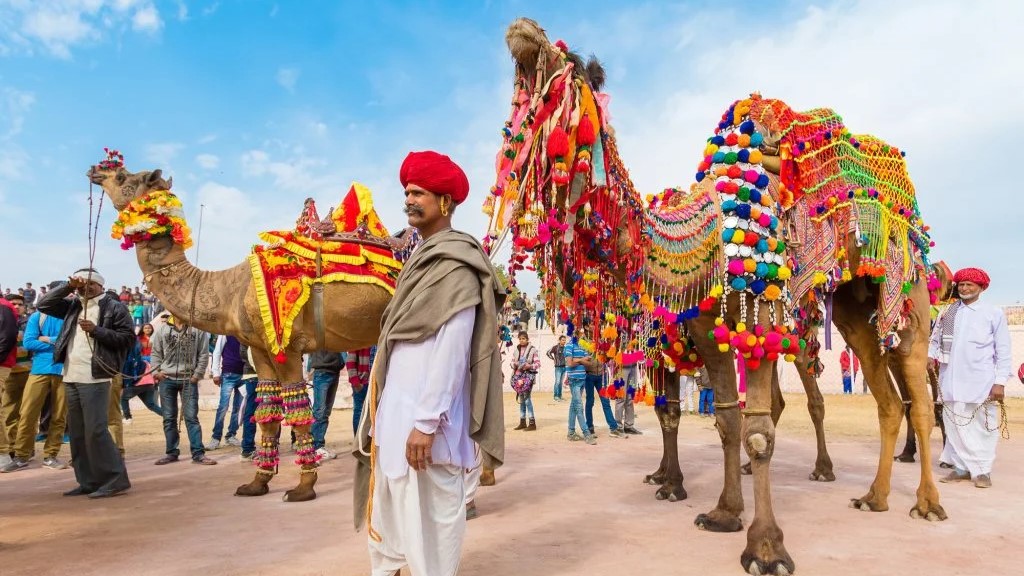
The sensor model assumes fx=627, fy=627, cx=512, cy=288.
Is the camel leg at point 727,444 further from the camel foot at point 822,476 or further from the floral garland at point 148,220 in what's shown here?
the floral garland at point 148,220

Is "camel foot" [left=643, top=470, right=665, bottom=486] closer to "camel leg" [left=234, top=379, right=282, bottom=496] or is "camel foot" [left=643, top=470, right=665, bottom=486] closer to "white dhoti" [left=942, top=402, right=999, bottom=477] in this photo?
"white dhoti" [left=942, top=402, right=999, bottom=477]

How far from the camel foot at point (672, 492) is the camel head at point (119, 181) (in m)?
5.42

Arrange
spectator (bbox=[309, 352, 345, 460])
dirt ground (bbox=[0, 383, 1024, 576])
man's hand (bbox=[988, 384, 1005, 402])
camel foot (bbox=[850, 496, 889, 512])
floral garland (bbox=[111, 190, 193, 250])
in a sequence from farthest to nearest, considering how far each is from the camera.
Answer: spectator (bbox=[309, 352, 345, 460]) → man's hand (bbox=[988, 384, 1005, 402]) → floral garland (bbox=[111, 190, 193, 250]) → camel foot (bbox=[850, 496, 889, 512]) → dirt ground (bbox=[0, 383, 1024, 576])

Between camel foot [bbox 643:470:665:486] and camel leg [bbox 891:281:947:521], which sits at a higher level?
camel leg [bbox 891:281:947:521]

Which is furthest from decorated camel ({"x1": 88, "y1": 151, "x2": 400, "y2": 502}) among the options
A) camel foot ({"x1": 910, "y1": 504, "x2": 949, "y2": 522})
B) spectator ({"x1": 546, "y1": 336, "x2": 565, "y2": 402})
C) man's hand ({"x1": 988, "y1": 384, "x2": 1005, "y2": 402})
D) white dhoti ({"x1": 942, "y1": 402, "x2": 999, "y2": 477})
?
spectator ({"x1": 546, "y1": 336, "x2": 565, "y2": 402})

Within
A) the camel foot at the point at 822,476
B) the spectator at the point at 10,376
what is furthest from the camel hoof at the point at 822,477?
the spectator at the point at 10,376

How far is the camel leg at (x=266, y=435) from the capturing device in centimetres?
583

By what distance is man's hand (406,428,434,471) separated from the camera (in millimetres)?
2533

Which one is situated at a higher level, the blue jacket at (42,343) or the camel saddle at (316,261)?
the camel saddle at (316,261)

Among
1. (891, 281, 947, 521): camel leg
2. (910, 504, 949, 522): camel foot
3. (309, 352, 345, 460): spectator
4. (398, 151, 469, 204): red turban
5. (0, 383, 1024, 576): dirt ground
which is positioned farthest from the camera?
(309, 352, 345, 460): spectator

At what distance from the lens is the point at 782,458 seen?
25.2ft

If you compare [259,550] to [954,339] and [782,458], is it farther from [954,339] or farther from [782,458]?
[954,339]

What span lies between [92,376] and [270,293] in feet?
5.98

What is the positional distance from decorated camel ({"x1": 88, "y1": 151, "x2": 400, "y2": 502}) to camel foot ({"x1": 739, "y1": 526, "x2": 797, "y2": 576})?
378 cm
